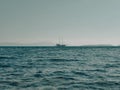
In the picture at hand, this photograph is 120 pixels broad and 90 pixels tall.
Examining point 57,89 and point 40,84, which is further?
point 40,84

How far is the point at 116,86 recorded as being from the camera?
25.8 meters

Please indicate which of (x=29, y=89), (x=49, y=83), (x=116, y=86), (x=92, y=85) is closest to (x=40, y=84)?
(x=49, y=83)

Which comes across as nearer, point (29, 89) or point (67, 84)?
point (29, 89)

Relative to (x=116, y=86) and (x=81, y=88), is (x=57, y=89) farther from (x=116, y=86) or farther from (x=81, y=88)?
(x=116, y=86)

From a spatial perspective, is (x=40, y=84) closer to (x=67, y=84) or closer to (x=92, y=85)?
(x=67, y=84)

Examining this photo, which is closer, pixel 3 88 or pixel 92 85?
pixel 3 88

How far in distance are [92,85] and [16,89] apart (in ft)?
23.7

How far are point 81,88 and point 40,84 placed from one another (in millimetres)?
4247

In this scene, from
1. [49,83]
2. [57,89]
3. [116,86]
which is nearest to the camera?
[57,89]

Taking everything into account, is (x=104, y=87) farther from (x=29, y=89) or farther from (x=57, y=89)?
(x=29, y=89)

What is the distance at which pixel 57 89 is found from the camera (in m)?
24.1

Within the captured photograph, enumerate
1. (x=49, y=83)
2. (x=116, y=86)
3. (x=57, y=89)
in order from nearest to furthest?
(x=57, y=89)
(x=116, y=86)
(x=49, y=83)

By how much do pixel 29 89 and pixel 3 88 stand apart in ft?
7.84

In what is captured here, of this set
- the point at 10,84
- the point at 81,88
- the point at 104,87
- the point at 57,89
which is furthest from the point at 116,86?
the point at 10,84
